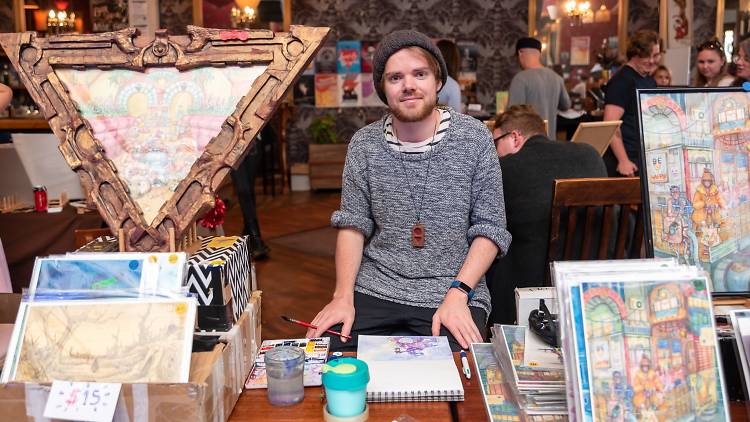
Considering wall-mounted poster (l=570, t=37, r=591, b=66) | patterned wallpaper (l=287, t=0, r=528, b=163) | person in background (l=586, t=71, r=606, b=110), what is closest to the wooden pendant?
person in background (l=586, t=71, r=606, b=110)

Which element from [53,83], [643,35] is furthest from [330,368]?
[643,35]

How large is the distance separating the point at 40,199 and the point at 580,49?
709 cm

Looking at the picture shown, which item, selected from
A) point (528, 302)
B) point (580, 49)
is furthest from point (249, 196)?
point (580, 49)

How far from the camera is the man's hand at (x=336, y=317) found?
5.73 ft

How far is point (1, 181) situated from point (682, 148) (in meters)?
2.85

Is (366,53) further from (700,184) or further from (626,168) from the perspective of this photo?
(700,184)

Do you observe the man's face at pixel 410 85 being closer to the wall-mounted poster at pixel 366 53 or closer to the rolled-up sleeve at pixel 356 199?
the rolled-up sleeve at pixel 356 199

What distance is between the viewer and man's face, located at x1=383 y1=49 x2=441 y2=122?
1.74m

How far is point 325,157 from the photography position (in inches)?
326

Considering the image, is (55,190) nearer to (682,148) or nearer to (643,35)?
(682,148)

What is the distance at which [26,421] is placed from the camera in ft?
3.42

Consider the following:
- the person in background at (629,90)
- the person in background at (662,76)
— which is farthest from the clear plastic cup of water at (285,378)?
the person in background at (662,76)

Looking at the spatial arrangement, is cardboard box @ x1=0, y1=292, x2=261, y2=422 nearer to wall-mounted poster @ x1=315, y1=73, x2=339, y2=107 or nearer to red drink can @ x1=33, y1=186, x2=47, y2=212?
red drink can @ x1=33, y1=186, x2=47, y2=212

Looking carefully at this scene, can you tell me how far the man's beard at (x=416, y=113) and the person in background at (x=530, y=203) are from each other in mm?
683
